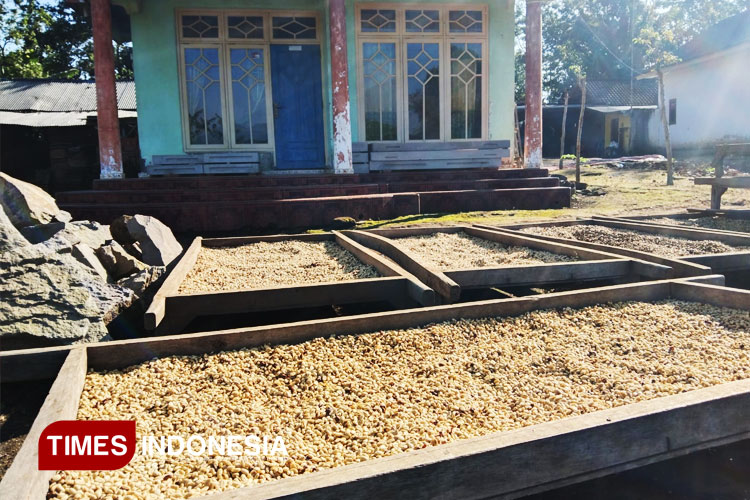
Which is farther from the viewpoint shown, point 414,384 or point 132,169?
point 132,169

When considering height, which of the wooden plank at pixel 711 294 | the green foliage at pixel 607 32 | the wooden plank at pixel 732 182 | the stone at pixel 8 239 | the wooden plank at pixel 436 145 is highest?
the green foliage at pixel 607 32

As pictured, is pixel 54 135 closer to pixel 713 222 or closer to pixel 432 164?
pixel 432 164

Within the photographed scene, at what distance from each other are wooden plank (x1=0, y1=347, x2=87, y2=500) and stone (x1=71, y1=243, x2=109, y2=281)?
1451 millimetres

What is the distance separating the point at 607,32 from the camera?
115ft

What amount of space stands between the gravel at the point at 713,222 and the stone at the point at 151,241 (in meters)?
5.21

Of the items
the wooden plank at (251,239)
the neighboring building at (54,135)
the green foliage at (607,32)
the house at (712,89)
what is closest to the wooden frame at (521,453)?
the wooden plank at (251,239)

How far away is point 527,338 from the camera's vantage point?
247 centimetres

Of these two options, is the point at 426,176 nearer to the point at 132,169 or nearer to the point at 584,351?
the point at 584,351

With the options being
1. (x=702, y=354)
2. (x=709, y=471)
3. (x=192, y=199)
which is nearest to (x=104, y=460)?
(x=709, y=471)

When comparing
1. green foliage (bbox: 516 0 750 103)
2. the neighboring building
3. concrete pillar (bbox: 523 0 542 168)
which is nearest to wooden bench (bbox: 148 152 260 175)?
the neighboring building

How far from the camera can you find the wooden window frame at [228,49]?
868cm

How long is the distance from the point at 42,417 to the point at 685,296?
3120 millimetres

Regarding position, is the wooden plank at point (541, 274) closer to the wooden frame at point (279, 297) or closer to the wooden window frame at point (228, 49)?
the wooden frame at point (279, 297)

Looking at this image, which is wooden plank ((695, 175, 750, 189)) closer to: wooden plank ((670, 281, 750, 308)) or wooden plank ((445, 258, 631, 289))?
wooden plank ((445, 258, 631, 289))
